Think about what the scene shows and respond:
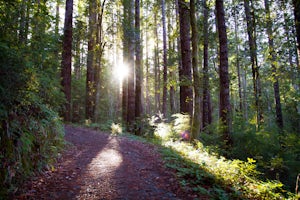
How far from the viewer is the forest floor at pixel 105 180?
12.3 ft

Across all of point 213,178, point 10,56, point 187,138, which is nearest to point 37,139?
point 10,56

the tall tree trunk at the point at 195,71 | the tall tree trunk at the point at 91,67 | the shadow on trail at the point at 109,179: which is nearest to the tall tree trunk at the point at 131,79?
the tall tree trunk at the point at 91,67

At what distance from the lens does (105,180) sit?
4.41 metres

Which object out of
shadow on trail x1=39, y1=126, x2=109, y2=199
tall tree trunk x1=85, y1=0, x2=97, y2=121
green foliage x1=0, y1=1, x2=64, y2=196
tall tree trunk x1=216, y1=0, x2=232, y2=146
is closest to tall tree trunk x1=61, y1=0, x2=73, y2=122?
tall tree trunk x1=85, y1=0, x2=97, y2=121

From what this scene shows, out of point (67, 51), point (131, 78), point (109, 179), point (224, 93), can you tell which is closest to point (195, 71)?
point (224, 93)

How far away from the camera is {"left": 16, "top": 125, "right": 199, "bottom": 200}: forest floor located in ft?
12.3

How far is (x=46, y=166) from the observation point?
15.6 feet

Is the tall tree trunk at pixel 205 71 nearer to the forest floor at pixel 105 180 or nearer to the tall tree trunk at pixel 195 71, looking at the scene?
the tall tree trunk at pixel 195 71

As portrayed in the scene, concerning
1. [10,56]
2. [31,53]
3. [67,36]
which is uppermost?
[67,36]

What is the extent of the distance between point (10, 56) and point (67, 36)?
440 inches

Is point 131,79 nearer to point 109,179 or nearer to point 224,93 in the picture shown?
point 224,93

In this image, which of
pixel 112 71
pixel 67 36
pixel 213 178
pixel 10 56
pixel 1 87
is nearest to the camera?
pixel 1 87

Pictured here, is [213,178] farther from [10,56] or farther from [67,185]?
[10,56]

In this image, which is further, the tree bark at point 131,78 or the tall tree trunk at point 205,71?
the tree bark at point 131,78
